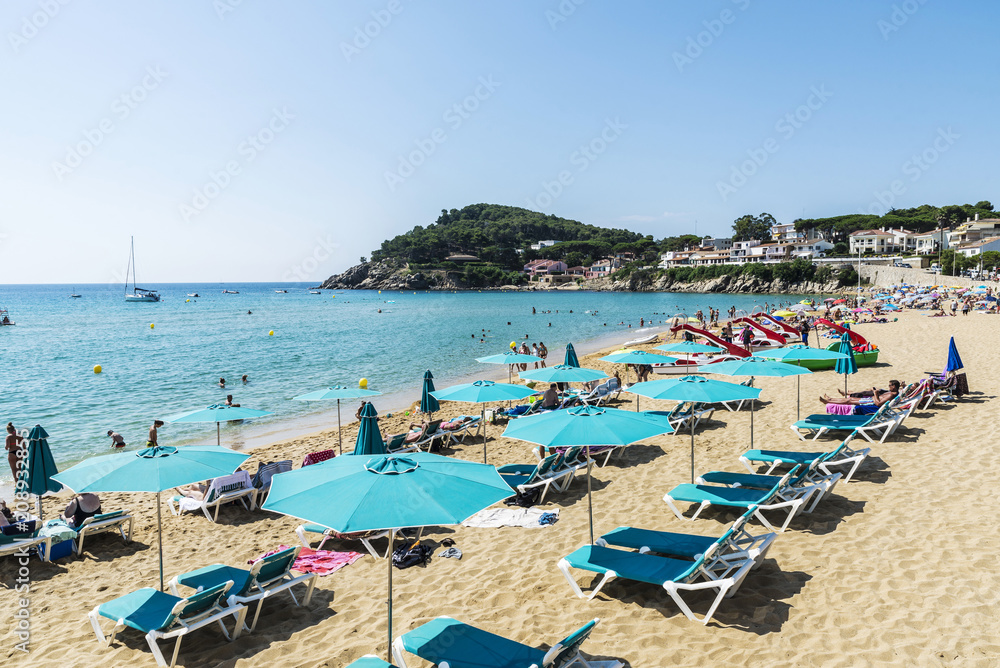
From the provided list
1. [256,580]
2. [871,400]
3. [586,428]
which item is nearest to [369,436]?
[256,580]

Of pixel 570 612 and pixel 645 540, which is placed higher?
pixel 645 540

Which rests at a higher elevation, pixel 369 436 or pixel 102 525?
pixel 369 436

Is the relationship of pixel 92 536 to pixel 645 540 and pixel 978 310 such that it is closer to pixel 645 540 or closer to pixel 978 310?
pixel 645 540

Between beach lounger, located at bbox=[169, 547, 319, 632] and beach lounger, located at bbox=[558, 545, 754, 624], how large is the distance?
8.98 feet

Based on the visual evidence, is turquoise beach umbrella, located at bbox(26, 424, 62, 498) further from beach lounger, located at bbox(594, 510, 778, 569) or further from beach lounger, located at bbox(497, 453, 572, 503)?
beach lounger, located at bbox(594, 510, 778, 569)

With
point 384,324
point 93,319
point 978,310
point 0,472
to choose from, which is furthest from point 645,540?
point 93,319

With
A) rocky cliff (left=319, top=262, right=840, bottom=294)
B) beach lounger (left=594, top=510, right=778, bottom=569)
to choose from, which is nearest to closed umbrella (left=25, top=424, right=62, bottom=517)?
beach lounger (left=594, top=510, right=778, bottom=569)

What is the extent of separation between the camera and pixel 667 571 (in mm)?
5152

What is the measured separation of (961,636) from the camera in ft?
14.1

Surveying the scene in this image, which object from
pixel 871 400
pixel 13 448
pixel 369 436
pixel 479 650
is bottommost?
pixel 13 448

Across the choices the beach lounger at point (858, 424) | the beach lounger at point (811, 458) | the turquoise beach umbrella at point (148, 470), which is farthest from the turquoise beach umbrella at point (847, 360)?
the turquoise beach umbrella at point (148, 470)

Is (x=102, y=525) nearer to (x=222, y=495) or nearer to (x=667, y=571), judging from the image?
(x=222, y=495)

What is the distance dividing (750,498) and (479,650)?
14.2 ft

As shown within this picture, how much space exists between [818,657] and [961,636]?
1.19m
